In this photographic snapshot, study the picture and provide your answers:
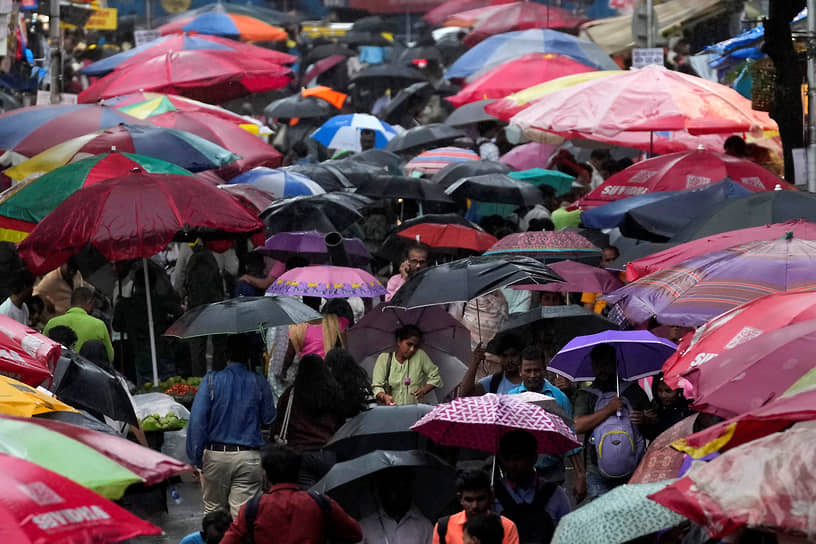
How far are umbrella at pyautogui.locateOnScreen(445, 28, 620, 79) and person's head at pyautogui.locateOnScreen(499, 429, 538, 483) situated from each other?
15.1 meters

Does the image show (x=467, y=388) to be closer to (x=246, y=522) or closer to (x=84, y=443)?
(x=246, y=522)

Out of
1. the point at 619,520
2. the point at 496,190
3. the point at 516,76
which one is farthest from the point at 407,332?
the point at 516,76

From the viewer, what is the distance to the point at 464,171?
17.9 metres

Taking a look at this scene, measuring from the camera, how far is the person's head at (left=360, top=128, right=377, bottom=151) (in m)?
23.4

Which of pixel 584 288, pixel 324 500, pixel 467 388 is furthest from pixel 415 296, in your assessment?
pixel 324 500

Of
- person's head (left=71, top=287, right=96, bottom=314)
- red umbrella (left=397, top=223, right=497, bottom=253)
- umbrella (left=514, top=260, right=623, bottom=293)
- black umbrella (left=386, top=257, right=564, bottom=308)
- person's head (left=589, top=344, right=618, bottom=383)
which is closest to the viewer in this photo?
person's head (left=589, top=344, right=618, bottom=383)

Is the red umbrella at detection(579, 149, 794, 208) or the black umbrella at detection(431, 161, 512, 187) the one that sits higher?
the red umbrella at detection(579, 149, 794, 208)

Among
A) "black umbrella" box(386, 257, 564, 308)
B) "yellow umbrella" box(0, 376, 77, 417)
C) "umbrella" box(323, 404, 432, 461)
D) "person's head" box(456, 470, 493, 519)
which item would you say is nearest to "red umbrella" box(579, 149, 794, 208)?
"black umbrella" box(386, 257, 564, 308)

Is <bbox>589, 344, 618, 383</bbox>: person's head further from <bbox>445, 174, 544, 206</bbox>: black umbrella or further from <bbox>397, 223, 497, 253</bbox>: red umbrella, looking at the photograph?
<bbox>445, 174, 544, 206</bbox>: black umbrella

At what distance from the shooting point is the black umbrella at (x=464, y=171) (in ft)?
58.1

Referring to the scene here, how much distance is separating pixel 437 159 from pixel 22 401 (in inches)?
512

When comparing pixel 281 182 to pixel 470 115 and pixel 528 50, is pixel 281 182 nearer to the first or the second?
pixel 470 115

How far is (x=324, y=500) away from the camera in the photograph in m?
7.44

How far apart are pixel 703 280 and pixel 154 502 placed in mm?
4681
